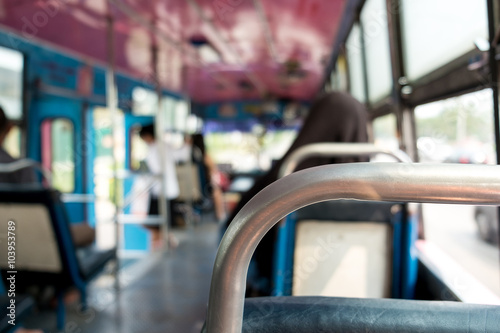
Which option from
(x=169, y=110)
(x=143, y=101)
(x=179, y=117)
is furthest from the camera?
(x=179, y=117)

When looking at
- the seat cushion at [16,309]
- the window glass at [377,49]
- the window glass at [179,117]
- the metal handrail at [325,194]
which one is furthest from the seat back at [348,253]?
the window glass at [179,117]

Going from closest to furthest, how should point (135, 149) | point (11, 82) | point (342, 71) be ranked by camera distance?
point (11, 82) < point (342, 71) < point (135, 149)

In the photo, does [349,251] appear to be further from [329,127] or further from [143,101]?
[143,101]

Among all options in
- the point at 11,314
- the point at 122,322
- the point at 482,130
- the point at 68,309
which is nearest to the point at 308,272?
the point at 482,130

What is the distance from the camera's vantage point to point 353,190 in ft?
1.35

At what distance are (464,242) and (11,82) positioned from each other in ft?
15.5

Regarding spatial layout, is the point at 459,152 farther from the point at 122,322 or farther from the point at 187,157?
the point at 187,157

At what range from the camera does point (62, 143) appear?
5.63 m

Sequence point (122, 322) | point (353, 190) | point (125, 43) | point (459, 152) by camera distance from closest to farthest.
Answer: point (353, 190) < point (459, 152) < point (122, 322) < point (125, 43)

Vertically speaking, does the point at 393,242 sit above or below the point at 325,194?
below

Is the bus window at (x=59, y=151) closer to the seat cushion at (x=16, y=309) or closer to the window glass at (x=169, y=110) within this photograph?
the window glass at (x=169, y=110)

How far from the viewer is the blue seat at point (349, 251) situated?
1.55 metres

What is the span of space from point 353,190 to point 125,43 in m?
5.38

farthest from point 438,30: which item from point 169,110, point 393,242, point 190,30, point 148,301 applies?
point 169,110
